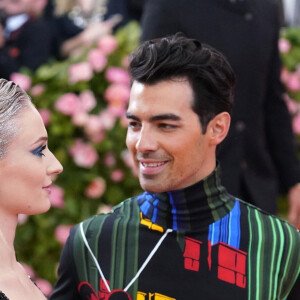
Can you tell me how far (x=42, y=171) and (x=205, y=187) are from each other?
26.9 inches

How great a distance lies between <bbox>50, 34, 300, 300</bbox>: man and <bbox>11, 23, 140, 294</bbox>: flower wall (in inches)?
85.3

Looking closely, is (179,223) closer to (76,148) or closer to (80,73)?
(76,148)

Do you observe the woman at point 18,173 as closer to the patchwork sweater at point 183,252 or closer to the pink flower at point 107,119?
the patchwork sweater at point 183,252

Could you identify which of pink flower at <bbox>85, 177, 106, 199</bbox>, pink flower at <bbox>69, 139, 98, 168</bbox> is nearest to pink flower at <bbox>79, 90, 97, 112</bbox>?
pink flower at <bbox>69, 139, 98, 168</bbox>

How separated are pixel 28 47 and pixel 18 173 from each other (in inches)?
136

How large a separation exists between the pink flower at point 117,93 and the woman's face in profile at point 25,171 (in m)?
2.74

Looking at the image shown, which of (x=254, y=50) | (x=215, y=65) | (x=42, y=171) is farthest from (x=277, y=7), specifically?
(x=42, y=171)

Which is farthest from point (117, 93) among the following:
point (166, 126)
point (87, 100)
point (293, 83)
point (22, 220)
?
point (166, 126)

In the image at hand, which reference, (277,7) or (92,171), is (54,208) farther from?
(277,7)

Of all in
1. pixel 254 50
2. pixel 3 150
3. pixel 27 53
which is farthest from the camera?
pixel 27 53

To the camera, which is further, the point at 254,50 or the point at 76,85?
the point at 76,85

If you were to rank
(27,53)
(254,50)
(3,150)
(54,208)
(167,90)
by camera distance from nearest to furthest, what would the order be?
(3,150) → (167,90) → (254,50) → (54,208) → (27,53)

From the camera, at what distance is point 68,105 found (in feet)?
16.2

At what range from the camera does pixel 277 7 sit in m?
4.02
